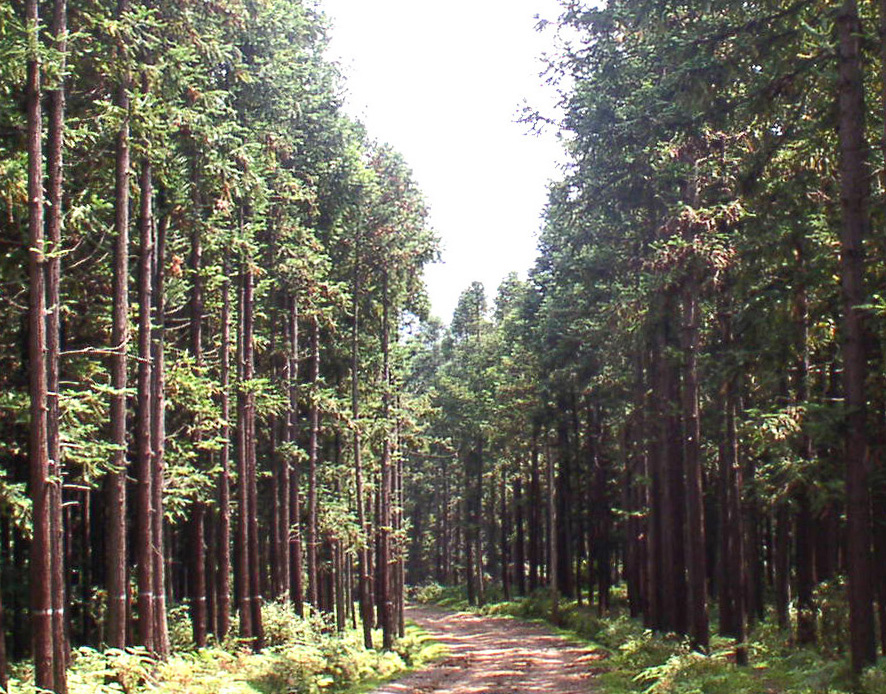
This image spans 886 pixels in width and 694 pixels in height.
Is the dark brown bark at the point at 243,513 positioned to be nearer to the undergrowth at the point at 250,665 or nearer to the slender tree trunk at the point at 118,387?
the undergrowth at the point at 250,665

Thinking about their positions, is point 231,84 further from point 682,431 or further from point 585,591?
point 585,591

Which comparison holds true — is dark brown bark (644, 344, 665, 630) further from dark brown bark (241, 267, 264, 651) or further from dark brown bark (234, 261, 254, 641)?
dark brown bark (234, 261, 254, 641)

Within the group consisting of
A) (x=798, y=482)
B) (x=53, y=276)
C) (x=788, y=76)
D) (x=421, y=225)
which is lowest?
(x=798, y=482)

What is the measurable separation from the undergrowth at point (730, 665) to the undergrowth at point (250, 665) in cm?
588

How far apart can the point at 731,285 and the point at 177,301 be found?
11221 millimetres

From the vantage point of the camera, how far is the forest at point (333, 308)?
43.2ft

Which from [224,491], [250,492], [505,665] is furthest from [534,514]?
[224,491]

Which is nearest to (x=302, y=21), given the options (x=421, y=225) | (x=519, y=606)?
(x=421, y=225)

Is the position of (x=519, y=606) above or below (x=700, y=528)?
below


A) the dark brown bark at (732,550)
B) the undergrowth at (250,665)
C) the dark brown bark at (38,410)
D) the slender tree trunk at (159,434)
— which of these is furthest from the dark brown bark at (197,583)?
the dark brown bark at (732,550)

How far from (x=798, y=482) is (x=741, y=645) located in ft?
21.2

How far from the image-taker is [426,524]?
9612cm

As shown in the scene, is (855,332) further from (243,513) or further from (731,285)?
(243,513)

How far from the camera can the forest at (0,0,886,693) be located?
1317 centimetres
